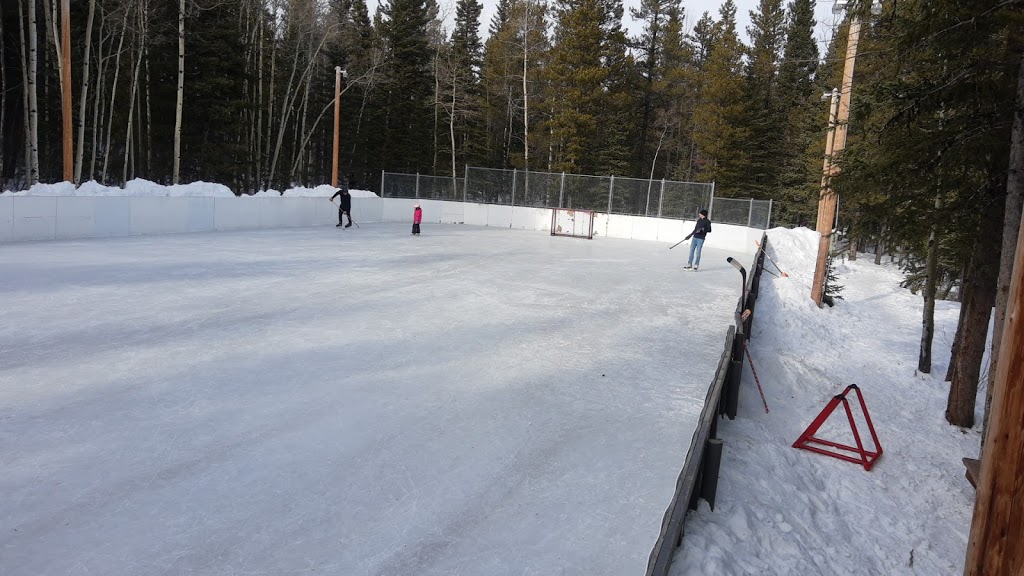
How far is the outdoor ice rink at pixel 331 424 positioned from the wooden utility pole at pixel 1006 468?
229 centimetres

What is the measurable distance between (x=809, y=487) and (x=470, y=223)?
2711 centimetres

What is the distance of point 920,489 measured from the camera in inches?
271

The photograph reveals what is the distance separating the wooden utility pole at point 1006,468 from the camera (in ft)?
5.19

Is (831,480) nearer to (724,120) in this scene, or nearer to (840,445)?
(840,445)

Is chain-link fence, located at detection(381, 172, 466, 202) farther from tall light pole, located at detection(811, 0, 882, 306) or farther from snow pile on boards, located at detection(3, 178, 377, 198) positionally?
tall light pole, located at detection(811, 0, 882, 306)

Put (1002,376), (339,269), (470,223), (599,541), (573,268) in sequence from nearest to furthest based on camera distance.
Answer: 1. (1002,376)
2. (599,541)
3. (339,269)
4. (573,268)
5. (470,223)

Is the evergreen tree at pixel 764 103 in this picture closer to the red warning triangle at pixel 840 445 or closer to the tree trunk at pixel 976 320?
the tree trunk at pixel 976 320

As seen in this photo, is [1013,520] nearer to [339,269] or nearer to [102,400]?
[102,400]

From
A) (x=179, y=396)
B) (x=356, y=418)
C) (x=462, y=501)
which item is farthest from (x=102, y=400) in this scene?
(x=462, y=501)

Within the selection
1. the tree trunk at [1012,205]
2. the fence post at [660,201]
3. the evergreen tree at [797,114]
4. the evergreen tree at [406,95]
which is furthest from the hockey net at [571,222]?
the tree trunk at [1012,205]

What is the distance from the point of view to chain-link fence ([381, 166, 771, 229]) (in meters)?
28.5

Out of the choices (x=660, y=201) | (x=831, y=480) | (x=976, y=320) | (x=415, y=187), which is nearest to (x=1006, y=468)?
(x=831, y=480)

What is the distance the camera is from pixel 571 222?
29969mm

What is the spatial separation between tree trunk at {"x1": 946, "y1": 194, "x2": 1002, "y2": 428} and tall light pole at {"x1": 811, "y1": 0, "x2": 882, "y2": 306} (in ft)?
7.14
